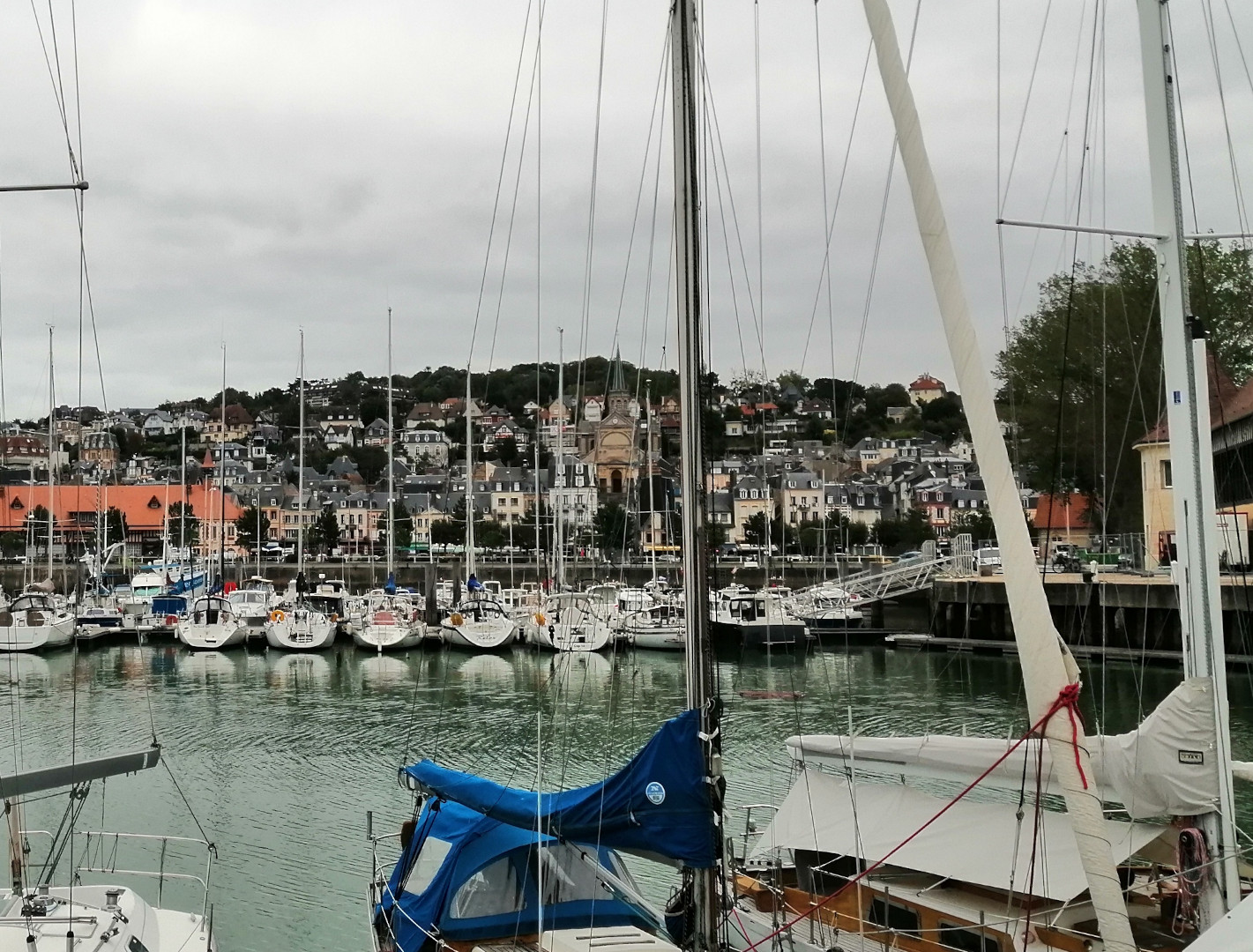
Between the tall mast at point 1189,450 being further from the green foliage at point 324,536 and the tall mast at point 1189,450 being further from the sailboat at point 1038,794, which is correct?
the green foliage at point 324,536

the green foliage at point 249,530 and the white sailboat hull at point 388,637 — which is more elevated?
the green foliage at point 249,530

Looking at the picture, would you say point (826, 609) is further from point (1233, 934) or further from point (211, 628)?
point (1233, 934)

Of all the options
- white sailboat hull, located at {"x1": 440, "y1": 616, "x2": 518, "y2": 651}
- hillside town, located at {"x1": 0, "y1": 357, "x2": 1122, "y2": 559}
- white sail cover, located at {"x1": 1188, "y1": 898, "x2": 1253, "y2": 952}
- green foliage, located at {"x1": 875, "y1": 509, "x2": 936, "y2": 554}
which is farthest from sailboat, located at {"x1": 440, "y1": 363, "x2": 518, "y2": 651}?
white sail cover, located at {"x1": 1188, "y1": 898, "x2": 1253, "y2": 952}

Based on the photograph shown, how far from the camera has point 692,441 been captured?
9.16 metres

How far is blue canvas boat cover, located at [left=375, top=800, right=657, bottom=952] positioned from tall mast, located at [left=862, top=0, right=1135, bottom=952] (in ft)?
16.8

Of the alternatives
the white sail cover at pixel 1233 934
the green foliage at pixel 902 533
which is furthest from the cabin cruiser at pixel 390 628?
the white sail cover at pixel 1233 934

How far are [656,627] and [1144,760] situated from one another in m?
44.6

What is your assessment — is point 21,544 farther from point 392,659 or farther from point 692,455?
point 692,455

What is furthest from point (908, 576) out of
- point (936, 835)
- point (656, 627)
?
point (936, 835)

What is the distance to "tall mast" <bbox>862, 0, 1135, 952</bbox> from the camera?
252 inches

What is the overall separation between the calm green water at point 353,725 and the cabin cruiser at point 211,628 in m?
1.31

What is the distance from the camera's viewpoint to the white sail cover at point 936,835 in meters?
10.5

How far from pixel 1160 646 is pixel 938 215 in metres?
38.9

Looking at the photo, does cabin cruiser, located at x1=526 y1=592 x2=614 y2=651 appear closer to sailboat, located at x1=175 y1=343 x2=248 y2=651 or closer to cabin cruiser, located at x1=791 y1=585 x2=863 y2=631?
cabin cruiser, located at x1=791 y1=585 x2=863 y2=631
